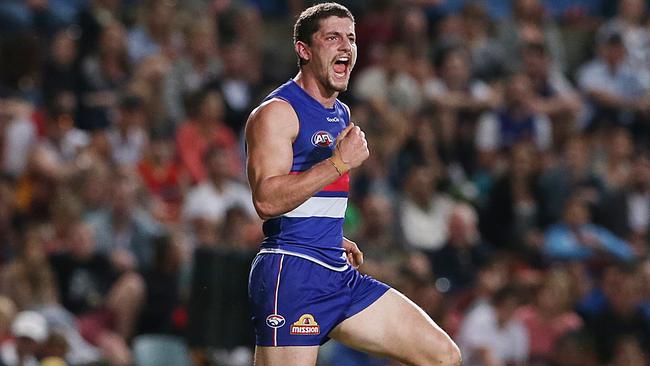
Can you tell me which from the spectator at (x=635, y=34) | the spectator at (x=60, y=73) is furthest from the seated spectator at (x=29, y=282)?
the spectator at (x=635, y=34)

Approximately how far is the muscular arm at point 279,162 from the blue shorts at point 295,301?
36 centimetres

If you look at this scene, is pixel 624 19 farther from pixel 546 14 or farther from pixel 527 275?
pixel 527 275

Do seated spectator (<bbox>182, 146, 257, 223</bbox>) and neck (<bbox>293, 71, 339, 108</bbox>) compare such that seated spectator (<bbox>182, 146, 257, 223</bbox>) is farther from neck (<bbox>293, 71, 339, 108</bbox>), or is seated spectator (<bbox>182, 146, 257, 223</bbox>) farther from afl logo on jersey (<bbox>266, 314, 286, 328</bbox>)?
afl logo on jersey (<bbox>266, 314, 286, 328</bbox>)

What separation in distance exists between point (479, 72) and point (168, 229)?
4.86m

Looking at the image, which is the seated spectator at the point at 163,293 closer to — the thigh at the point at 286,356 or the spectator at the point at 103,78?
the spectator at the point at 103,78

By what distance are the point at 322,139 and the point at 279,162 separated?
0.34 meters

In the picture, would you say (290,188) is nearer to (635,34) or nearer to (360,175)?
(360,175)

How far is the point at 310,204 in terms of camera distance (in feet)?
22.5

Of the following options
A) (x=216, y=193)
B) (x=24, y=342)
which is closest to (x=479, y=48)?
(x=216, y=193)

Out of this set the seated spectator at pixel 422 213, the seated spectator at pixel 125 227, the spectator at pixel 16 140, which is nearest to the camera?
the seated spectator at pixel 125 227

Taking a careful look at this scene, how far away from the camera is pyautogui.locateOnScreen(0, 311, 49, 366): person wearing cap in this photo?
9.96 metres

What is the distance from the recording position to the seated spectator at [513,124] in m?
14.3

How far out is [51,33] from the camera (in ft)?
43.8

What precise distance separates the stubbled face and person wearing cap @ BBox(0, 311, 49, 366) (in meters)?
4.12
